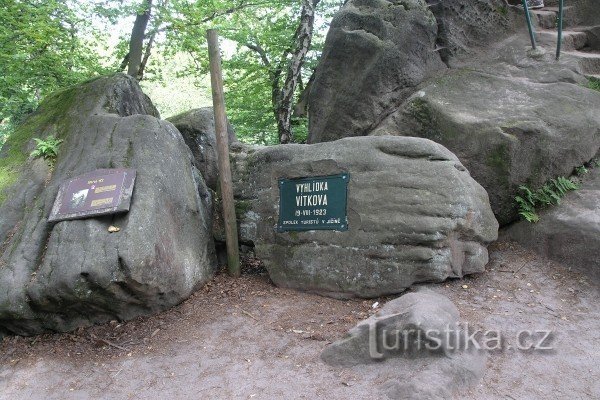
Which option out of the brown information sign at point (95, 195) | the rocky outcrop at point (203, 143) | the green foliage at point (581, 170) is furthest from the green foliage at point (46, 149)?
the green foliage at point (581, 170)

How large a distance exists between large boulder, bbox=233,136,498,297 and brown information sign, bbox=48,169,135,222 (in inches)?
65.3

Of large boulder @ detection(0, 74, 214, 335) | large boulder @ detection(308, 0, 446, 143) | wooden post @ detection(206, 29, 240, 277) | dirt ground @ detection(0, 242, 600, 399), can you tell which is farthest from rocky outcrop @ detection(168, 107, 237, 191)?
dirt ground @ detection(0, 242, 600, 399)

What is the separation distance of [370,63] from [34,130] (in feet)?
16.5

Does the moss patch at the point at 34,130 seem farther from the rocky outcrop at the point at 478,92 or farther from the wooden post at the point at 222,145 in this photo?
the rocky outcrop at the point at 478,92

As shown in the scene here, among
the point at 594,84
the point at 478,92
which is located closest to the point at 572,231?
the point at 478,92

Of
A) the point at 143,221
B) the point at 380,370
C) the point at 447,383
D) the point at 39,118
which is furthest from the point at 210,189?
the point at 447,383

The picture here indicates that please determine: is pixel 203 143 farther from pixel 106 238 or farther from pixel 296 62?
pixel 296 62

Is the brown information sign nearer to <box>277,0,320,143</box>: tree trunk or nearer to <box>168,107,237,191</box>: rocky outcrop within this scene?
<box>168,107,237,191</box>: rocky outcrop

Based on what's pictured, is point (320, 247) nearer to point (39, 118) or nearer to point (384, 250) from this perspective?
point (384, 250)

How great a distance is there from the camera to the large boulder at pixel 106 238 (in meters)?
4.48

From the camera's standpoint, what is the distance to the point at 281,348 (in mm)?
4191

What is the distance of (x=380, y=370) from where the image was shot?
3.59 meters

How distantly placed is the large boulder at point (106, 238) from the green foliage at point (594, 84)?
5.64m

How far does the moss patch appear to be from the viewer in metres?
6.00
